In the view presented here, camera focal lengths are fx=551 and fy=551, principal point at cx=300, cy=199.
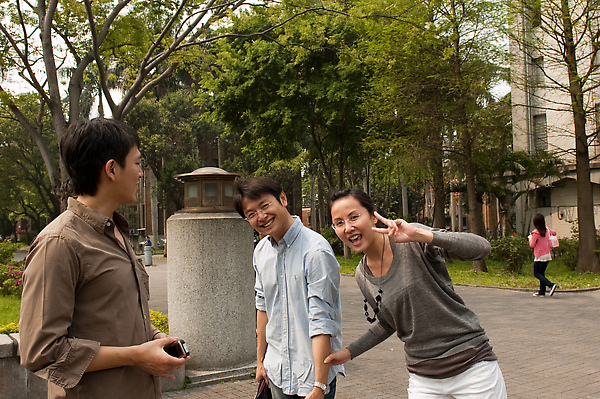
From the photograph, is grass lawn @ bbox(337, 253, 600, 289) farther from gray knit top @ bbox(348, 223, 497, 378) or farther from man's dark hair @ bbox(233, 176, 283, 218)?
man's dark hair @ bbox(233, 176, 283, 218)

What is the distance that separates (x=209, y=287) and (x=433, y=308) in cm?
373

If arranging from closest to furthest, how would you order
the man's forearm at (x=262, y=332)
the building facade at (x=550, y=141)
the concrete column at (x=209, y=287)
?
the man's forearm at (x=262, y=332) < the concrete column at (x=209, y=287) < the building facade at (x=550, y=141)

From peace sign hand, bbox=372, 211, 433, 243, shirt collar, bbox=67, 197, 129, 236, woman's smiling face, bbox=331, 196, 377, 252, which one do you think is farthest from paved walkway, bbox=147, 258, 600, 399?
shirt collar, bbox=67, 197, 129, 236

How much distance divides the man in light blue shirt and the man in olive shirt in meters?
0.85

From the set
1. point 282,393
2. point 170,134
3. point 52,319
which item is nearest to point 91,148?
point 52,319

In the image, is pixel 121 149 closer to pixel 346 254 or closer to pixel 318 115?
pixel 318 115

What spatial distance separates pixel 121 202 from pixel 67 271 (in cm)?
43

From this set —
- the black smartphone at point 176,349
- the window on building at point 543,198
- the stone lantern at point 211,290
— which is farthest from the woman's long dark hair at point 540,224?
the window on building at point 543,198

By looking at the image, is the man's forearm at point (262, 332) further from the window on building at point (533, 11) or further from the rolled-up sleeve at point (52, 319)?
the window on building at point (533, 11)

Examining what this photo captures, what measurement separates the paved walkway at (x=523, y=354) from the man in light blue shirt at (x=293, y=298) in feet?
9.61

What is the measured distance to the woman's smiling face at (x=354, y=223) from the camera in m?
2.85

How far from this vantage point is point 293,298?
2.97 meters

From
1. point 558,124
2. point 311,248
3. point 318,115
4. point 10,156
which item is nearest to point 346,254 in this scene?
point 318,115

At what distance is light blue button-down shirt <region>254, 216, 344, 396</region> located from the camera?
282cm
